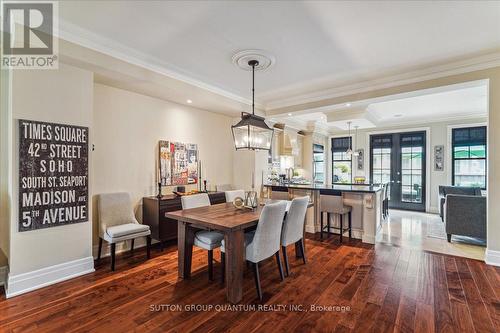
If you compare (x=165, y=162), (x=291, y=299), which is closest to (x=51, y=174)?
(x=165, y=162)

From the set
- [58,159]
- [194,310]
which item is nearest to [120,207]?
[58,159]

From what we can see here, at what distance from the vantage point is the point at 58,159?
2.90 m

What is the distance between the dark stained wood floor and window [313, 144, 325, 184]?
208 inches

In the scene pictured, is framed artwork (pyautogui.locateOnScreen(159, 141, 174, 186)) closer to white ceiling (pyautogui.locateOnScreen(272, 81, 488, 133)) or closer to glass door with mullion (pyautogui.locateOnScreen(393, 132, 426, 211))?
white ceiling (pyautogui.locateOnScreen(272, 81, 488, 133))

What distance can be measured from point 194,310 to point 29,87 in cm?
290

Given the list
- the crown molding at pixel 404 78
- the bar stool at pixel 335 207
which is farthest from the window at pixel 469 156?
the bar stool at pixel 335 207

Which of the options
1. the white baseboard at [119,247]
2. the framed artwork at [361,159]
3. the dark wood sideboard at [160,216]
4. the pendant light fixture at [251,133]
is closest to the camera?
the pendant light fixture at [251,133]

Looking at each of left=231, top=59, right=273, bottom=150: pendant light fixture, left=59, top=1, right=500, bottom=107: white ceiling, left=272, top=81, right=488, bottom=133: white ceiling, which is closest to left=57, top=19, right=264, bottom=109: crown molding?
left=59, top=1, right=500, bottom=107: white ceiling

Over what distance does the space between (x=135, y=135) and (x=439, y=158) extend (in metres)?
7.94

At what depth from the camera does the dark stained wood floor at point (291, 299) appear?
2.13 meters

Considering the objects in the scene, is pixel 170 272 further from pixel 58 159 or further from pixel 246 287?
pixel 58 159

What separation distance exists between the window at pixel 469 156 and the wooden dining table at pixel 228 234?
22.7ft

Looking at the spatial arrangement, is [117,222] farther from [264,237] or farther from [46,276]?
[264,237]

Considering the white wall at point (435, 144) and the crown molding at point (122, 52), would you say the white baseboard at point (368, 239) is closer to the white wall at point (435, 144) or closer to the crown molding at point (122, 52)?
the crown molding at point (122, 52)
